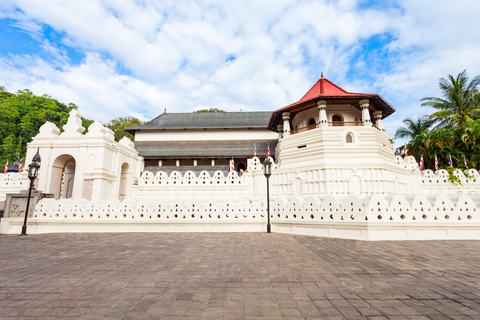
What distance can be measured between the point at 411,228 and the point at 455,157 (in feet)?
66.6

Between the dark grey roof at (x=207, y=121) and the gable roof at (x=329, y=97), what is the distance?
652cm

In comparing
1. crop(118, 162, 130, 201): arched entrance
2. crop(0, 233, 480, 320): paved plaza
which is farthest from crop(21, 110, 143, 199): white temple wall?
crop(0, 233, 480, 320): paved plaza

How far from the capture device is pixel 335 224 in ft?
27.8

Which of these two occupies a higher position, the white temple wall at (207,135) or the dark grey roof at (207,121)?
the dark grey roof at (207,121)

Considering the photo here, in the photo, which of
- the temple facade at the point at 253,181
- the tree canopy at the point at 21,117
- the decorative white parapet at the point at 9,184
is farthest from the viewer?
the tree canopy at the point at 21,117

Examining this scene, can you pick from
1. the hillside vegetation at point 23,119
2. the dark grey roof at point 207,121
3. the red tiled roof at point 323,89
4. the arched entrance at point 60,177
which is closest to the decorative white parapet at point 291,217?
the arched entrance at point 60,177

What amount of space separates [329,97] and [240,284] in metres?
17.0

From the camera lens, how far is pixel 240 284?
3662 mm

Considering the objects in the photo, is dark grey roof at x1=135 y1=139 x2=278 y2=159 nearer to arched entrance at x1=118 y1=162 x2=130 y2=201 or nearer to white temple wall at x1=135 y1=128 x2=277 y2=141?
white temple wall at x1=135 y1=128 x2=277 y2=141

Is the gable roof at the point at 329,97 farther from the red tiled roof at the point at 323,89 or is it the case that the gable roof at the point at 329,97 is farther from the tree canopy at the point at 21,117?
the tree canopy at the point at 21,117

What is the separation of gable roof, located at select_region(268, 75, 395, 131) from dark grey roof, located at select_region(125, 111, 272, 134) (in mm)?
6519

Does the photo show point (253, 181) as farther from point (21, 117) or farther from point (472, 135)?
point (21, 117)

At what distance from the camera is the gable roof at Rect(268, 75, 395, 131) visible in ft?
57.6

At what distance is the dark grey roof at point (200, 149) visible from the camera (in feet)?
78.2
